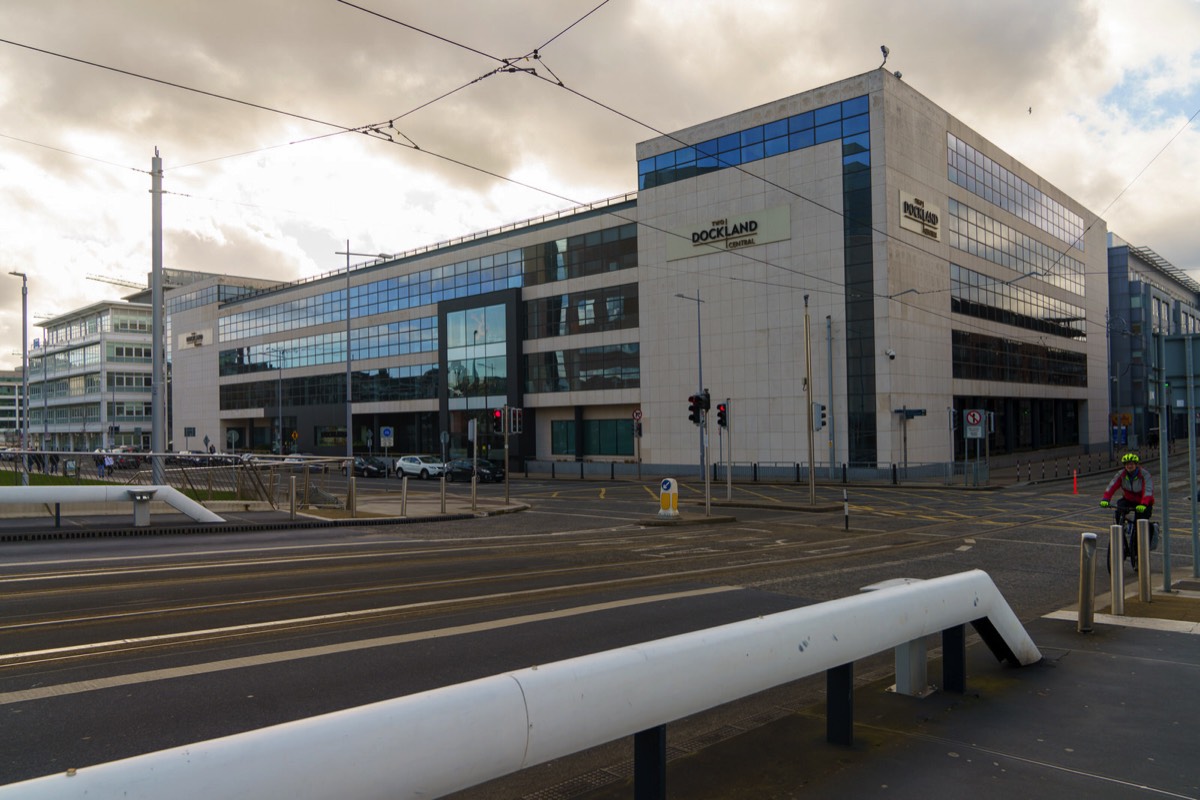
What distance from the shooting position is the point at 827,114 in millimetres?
42844

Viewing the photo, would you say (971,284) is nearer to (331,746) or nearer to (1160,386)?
(1160,386)

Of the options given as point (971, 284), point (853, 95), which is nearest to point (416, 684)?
point (853, 95)

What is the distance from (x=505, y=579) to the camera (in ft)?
36.9

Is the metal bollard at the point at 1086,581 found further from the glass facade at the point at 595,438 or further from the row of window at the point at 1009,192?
the glass facade at the point at 595,438

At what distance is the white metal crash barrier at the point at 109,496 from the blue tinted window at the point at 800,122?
3610cm

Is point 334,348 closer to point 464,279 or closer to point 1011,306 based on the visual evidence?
point 464,279

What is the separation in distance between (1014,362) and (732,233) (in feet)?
72.0

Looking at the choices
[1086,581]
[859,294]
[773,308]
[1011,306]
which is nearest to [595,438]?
[773,308]

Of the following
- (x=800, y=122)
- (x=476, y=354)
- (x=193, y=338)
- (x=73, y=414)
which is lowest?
(x=73, y=414)

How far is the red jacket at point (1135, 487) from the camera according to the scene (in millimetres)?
11664

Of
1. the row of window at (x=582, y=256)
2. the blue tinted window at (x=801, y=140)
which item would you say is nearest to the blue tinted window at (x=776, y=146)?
the blue tinted window at (x=801, y=140)

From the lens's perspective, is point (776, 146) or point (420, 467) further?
point (420, 467)

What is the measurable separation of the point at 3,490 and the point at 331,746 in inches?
685

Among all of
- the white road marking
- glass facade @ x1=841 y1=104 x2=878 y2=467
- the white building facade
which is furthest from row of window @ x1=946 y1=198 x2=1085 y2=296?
the white road marking
